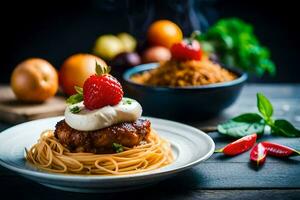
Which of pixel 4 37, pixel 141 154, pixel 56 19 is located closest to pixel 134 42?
pixel 56 19

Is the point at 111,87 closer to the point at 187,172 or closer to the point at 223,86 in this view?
the point at 187,172

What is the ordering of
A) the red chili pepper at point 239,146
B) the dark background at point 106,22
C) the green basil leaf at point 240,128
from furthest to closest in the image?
1. the dark background at point 106,22
2. the green basil leaf at point 240,128
3. the red chili pepper at point 239,146

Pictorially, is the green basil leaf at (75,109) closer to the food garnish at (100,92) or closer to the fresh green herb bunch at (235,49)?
the food garnish at (100,92)

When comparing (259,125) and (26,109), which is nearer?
(259,125)

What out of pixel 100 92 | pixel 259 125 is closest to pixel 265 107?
pixel 259 125

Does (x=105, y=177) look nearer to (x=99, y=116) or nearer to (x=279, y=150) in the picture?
(x=99, y=116)

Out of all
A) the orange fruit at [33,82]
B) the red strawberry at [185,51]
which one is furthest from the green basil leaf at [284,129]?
the orange fruit at [33,82]

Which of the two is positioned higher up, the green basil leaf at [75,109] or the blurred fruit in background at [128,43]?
the green basil leaf at [75,109]
